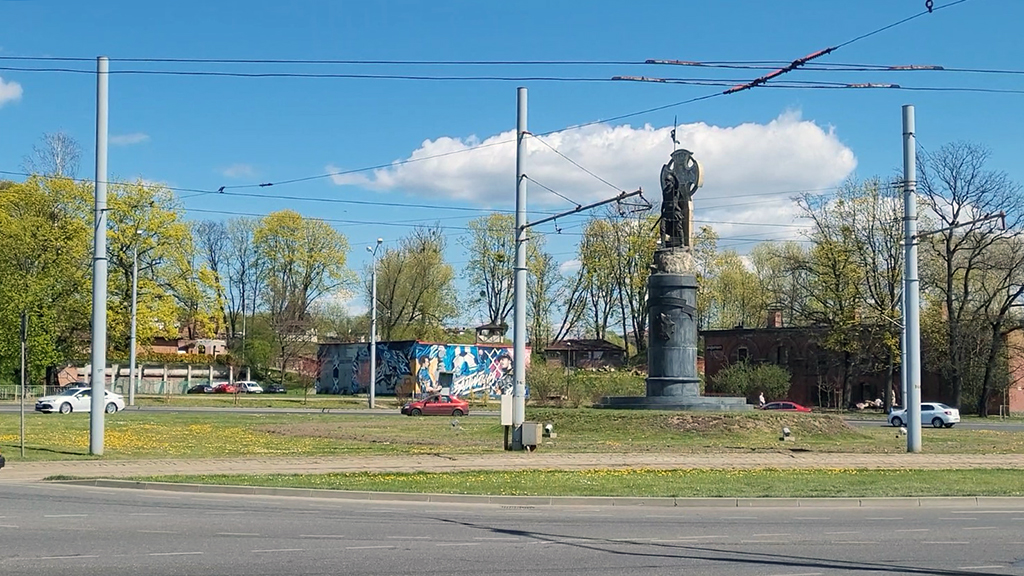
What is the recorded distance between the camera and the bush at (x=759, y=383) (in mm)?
70250

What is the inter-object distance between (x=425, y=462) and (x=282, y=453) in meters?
4.13

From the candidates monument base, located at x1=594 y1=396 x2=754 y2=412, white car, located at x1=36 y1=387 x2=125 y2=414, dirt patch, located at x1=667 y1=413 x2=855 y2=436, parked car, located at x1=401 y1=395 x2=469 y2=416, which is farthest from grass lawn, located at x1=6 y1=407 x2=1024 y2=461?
parked car, located at x1=401 y1=395 x2=469 y2=416

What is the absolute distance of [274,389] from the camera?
8975cm

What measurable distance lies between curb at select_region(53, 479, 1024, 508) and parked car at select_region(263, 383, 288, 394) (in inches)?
2759

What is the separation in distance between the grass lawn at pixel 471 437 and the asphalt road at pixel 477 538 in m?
10.2

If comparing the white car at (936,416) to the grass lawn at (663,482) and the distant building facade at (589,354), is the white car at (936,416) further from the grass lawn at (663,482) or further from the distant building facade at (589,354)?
the distant building facade at (589,354)

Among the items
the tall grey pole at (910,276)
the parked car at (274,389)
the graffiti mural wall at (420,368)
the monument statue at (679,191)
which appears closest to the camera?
the tall grey pole at (910,276)

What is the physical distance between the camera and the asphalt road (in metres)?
10.6

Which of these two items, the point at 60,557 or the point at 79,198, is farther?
the point at 79,198

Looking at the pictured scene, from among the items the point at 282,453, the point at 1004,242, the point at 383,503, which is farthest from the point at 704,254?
the point at 383,503

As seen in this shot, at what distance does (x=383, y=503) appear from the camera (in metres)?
17.5

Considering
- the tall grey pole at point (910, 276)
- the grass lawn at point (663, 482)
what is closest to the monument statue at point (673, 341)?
the tall grey pole at point (910, 276)

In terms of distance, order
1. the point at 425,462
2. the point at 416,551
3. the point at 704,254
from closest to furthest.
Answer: the point at 416,551 → the point at 425,462 → the point at 704,254

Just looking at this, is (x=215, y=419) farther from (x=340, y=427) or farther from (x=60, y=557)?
(x=60, y=557)
